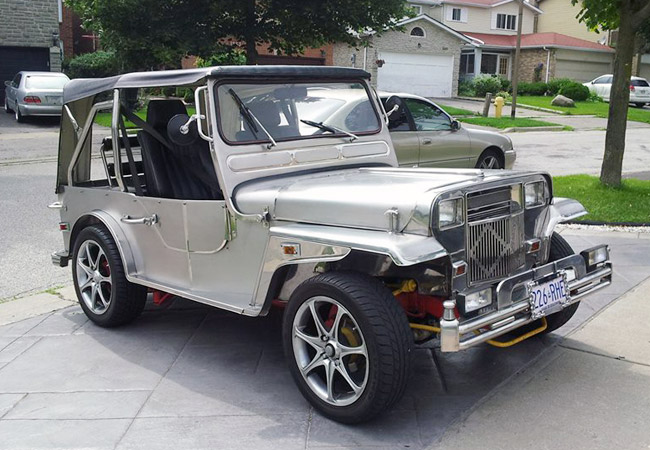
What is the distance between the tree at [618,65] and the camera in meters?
9.30

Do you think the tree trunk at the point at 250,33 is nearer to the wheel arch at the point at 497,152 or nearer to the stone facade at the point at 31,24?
the wheel arch at the point at 497,152

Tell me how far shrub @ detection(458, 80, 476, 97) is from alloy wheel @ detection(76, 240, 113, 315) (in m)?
34.5

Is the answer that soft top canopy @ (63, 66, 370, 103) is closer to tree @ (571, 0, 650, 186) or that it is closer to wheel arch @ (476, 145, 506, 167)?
tree @ (571, 0, 650, 186)

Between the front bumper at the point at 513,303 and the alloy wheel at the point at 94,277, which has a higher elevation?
the front bumper at the point at 513,303

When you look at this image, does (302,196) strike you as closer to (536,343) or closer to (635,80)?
(536,343)

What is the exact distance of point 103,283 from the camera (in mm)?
5535

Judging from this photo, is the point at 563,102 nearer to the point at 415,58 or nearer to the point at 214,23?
the point at 415,58

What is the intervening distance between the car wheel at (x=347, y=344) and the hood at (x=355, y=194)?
1.11 ft

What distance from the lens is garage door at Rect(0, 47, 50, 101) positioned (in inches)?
1093

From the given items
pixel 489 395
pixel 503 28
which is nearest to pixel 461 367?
pixel 489 395

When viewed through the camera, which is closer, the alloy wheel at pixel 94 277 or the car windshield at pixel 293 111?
the car windshield at pixel 293 111

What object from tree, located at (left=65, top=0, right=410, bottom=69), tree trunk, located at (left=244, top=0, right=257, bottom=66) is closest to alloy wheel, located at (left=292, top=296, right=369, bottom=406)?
tree, located at (left=65, top=0, right=410, bottom=69)

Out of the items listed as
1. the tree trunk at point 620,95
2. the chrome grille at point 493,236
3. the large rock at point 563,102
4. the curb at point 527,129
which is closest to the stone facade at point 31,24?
the curb at point 527,129

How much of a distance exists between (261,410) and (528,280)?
1.65 m
